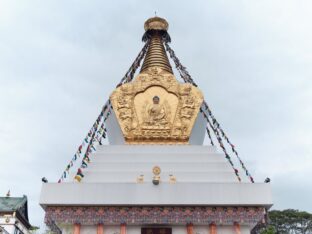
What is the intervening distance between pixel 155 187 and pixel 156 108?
11.1ft

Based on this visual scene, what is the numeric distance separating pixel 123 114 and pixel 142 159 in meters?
2.19

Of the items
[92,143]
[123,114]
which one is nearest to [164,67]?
[123,114]

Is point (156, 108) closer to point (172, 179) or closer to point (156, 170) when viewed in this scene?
point (156, 170)

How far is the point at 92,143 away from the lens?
10266 mm

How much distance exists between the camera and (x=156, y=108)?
1047 centimetres

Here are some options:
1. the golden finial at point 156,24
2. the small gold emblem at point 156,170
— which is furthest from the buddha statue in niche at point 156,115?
the golden finial at point 156,24

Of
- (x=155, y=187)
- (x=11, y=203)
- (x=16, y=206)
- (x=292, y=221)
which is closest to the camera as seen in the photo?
(x=155, y=187)

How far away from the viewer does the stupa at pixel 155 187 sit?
7.63 metres

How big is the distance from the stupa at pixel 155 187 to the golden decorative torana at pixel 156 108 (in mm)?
32

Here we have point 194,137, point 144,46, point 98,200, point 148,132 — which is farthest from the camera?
point 144,46

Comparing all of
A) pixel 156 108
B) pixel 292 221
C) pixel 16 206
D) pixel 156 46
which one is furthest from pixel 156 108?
pixel 292 221

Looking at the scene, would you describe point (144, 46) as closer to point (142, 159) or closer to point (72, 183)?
point (142, 159)

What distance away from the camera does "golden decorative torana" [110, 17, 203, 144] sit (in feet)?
32.8

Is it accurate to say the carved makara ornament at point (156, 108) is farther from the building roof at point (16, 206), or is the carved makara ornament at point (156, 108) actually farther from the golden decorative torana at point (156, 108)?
the building roof at point (16, 206)
